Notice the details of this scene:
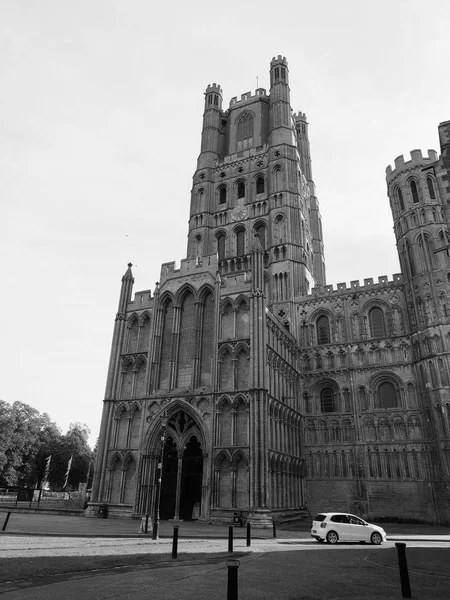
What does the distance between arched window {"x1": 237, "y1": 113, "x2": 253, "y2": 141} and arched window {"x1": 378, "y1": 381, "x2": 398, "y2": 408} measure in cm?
3722

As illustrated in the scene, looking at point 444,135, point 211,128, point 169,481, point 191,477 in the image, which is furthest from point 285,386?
point 211,128

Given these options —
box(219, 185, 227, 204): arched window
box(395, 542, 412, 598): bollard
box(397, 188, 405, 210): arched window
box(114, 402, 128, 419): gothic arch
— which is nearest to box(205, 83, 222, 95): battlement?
box(219, 185, 227, 204): arched window

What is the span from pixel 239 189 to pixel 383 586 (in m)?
49.0

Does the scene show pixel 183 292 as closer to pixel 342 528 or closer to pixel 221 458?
pixel 221 458

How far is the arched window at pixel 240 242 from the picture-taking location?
50000 mm

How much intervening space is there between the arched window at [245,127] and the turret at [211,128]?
299cm

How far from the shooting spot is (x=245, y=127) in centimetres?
6000

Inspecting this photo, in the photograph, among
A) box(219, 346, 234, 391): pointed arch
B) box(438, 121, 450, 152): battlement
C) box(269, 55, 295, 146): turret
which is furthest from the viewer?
box(269, 55, 295, 146): turret

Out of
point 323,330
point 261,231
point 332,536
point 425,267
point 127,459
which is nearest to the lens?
point 332,536

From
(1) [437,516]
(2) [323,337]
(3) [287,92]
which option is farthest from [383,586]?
(3) [287,92]

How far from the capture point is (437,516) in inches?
1309

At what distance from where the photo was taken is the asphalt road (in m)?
8.73

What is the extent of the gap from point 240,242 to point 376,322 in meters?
17.8

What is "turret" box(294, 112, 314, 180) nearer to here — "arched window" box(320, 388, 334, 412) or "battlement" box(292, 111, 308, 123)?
"battlement" box(292, 111, 308, 123)
